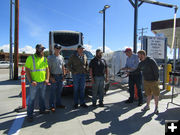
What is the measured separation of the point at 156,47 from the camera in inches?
267

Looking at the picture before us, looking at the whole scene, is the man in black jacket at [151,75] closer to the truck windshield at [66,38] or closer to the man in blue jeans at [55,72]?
the man in blue jeans at [55,72]

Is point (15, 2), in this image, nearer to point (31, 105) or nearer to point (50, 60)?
point (50, 60)

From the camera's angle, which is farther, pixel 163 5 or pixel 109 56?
pixel 109 56

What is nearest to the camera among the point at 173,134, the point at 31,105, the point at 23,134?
the point at 173,134

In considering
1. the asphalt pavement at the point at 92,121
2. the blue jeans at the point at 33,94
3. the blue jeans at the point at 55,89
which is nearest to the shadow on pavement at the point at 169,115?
the asphalt pavement at the point at 92,121

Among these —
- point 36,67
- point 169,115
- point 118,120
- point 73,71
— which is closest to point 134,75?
point 169,115

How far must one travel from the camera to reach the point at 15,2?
437 inches

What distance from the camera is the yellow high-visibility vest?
11.9ft

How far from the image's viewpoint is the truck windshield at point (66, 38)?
348 inches

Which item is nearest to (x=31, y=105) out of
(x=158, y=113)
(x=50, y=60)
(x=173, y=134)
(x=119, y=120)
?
(x=50, y=60)

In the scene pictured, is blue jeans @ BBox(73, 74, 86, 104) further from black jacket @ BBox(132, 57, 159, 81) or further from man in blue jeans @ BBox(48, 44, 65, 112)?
black jacket @ BBox(132, 57, 159, 81)

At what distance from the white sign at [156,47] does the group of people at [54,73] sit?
310 cm

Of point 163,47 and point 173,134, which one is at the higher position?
point 163,47

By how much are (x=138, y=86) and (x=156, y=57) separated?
258 cm
